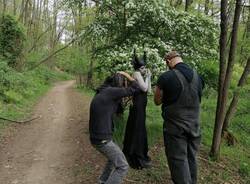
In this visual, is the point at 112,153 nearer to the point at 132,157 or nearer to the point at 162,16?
the point at 132,157

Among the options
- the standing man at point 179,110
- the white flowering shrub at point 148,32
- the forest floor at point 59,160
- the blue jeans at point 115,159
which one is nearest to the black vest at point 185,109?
the standing man at point 179,110

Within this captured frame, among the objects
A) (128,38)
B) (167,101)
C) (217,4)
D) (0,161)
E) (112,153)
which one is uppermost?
(217,4)

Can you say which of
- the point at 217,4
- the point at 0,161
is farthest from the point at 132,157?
the point at 217,4

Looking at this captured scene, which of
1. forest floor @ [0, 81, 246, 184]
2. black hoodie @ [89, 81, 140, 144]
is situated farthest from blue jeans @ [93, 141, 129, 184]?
forest floor @ [0, 81, 246, 184]

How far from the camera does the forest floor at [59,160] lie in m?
7.66

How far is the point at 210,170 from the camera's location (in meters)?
8.70

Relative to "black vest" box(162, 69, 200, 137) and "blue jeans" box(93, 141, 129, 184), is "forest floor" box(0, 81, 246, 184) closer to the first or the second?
"blue jeans" box(93, 141, 129, 184)

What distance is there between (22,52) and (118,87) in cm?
2095

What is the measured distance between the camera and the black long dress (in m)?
7.62

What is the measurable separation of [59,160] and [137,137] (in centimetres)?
233

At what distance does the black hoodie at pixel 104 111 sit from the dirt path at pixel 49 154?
1.97m

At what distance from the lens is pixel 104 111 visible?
5.68 metres

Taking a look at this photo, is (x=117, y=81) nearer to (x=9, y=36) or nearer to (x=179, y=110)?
(x=179, y=110)

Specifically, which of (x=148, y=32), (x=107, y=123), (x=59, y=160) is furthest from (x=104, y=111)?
(x=148, y=32)
